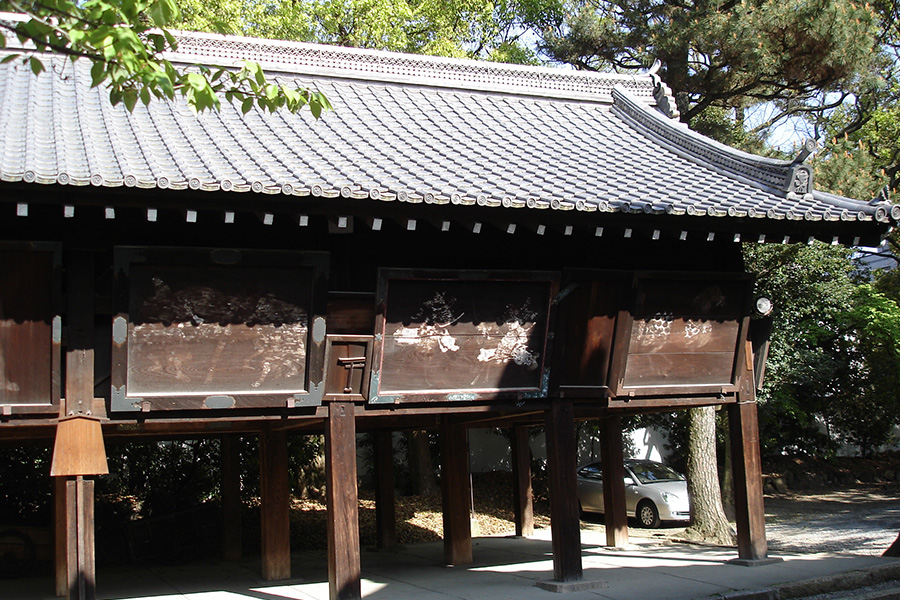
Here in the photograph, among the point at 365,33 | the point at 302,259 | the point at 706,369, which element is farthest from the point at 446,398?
the point at 365,33

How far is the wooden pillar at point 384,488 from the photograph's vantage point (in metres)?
14.0

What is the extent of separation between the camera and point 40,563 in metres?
12.8

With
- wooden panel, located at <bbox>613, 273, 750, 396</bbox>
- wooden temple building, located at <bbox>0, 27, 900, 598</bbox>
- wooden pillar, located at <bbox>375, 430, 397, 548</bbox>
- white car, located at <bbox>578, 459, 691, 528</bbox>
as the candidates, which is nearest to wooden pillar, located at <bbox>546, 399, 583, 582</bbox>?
wooden temple building, located at <bbox>0, 27, 900, 598</bbox>

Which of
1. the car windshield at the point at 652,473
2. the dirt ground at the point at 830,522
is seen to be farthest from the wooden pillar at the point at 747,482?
the car windshield at the point at 652,473

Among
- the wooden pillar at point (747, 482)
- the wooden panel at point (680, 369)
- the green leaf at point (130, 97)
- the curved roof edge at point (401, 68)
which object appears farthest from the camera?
the curved roof edge at point (401, 68)

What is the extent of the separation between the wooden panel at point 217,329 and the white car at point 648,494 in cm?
1103

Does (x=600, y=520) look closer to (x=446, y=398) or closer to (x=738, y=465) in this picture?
(x=738, y=465)

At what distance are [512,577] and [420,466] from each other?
32.5 feet

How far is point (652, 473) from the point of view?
61.5 feet

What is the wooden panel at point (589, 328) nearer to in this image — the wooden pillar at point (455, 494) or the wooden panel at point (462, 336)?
the wooden panel at point (462, 336)

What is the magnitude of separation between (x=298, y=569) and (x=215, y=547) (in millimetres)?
2725

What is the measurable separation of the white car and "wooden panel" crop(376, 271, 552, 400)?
31.1 ft

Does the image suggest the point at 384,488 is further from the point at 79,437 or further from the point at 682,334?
the point at 79,437

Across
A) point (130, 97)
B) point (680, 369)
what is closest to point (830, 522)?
point (680, 369)
